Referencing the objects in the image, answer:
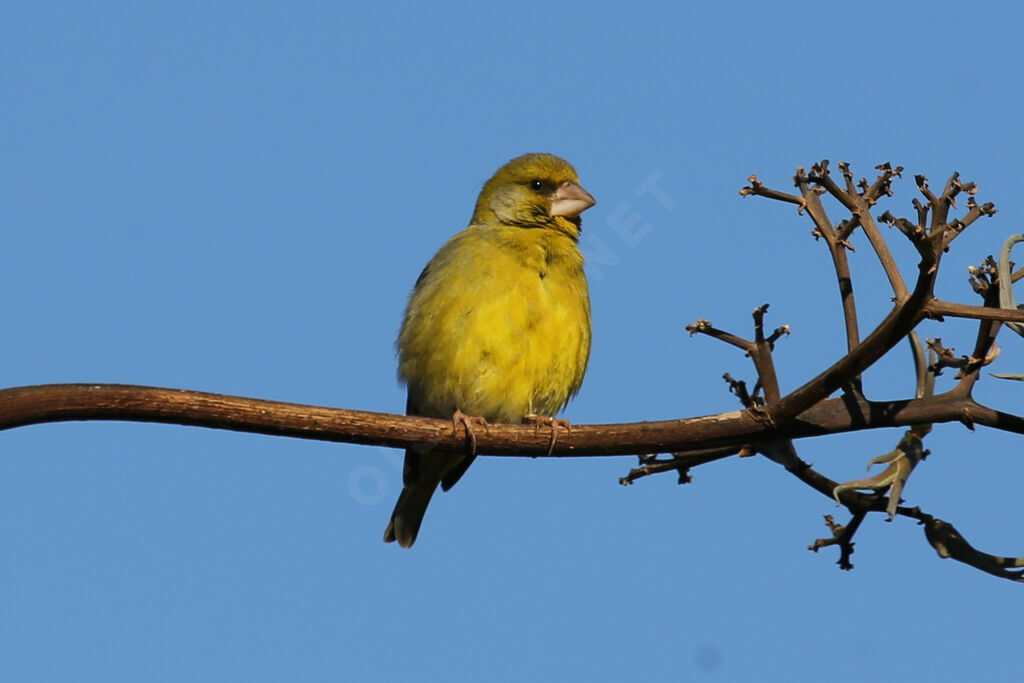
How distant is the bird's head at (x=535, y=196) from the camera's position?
6734 millimetres

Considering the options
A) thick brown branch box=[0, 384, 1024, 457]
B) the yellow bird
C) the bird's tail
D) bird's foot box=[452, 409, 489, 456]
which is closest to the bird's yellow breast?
the yellow bird

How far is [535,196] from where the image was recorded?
22.4 feet

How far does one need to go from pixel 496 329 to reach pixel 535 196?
1191 mm

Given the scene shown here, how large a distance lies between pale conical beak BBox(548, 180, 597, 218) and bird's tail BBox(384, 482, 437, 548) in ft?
5.87

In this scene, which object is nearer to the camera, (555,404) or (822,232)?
(822,232)

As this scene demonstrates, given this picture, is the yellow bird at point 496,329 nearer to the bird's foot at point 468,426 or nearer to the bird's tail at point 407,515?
the bird's tail at point 407,515

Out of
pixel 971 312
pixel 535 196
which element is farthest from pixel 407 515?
pixel 971 312

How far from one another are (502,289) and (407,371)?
0.76m

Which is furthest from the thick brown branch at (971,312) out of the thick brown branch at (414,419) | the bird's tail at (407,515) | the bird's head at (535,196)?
the bird's tail at (407,515)

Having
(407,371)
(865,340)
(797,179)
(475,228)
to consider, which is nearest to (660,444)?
(865,340)

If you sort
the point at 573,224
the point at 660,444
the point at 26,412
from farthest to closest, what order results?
the point at 573,224 → the point at 660,444 → the point at 26,412

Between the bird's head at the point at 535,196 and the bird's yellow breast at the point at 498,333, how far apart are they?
13.3 inches

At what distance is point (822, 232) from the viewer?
4352 millimetres

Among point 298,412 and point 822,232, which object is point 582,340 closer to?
point 822,232
